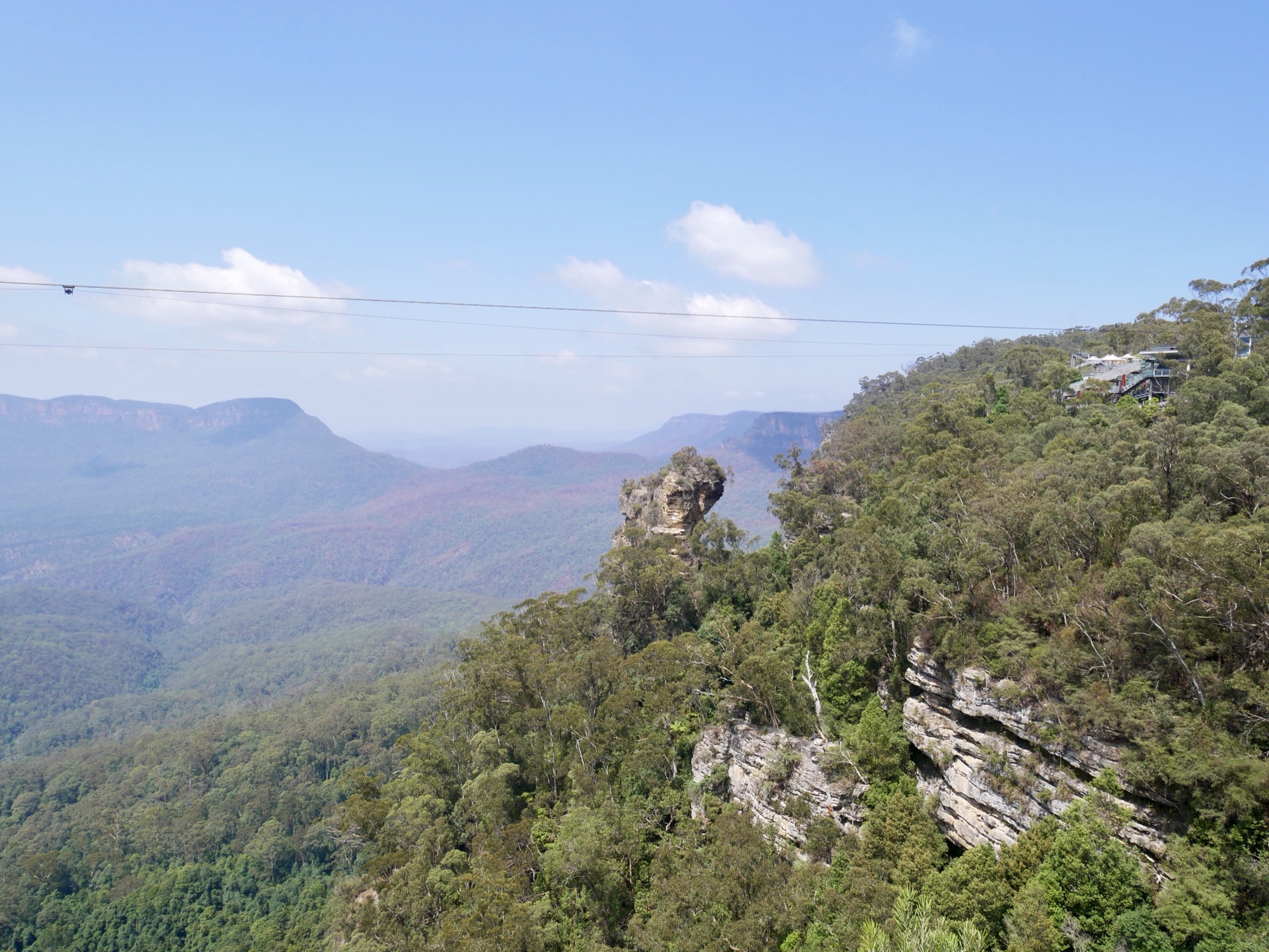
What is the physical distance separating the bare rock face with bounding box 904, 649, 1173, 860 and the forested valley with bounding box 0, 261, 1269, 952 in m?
0.31

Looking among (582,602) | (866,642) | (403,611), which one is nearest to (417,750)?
(582,602)

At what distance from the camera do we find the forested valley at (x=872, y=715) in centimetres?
1433

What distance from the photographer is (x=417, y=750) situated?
3494cm

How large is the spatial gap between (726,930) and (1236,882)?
11529 millimetres

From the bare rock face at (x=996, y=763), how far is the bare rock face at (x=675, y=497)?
1049 inches

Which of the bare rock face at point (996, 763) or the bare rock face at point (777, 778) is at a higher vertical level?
the bare rock face at point (996, 763)

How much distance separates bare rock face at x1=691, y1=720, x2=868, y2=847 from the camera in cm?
2067

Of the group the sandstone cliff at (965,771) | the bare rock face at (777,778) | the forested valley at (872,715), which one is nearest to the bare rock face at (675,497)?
the forested valley at (872,715)

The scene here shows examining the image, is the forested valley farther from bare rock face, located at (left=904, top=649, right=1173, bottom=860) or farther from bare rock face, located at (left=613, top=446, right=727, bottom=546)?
bare rock face, located at (left=613, top=446, right=727, bottom=546)

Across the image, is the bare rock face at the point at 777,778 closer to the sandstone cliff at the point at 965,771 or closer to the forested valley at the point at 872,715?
the sandstone cliff at the point at 965,771

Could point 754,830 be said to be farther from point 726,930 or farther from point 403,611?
point 403,611

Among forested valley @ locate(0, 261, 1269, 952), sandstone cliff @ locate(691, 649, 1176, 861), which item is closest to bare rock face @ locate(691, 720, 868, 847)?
sandstone cliff @ locate(691, 649, 1176, 861)

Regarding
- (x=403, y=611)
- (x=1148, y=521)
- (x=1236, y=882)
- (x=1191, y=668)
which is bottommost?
(x=403, y=611)

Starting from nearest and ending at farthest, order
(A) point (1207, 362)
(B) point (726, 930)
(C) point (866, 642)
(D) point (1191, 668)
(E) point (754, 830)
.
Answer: (D) point (1191, 668), (B) point (726, 930), (E) point (754, 830), (C) point (866, 642), (A) point (1207, 362)
